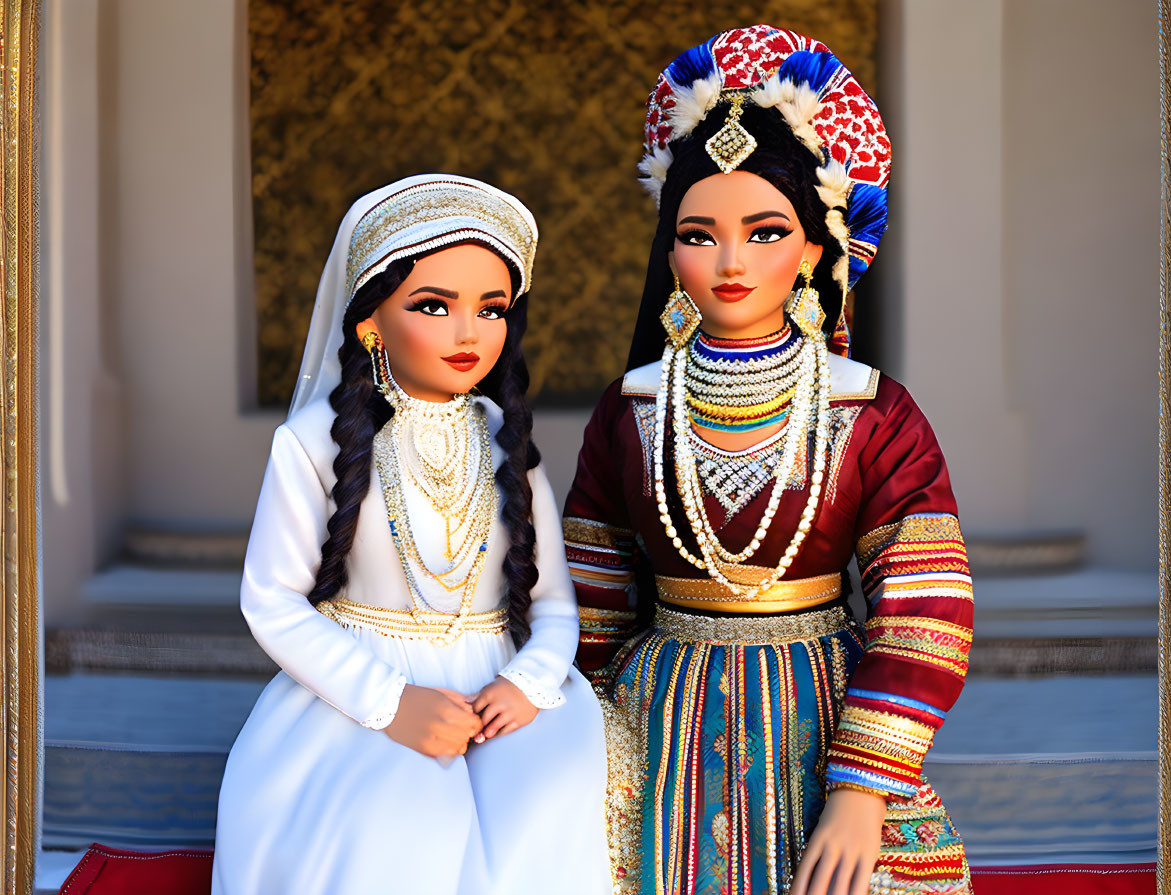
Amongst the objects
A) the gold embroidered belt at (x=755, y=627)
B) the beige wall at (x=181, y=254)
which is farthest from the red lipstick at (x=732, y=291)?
the beige wall at (x=181, y=254)

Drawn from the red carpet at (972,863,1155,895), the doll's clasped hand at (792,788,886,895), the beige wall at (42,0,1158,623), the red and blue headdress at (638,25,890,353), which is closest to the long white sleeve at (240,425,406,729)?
the doll's clasped hand at (792,788,886,895)

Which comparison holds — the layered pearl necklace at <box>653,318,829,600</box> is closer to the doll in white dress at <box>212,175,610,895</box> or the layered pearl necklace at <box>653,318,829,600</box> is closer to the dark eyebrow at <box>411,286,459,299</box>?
the doll in white dress at <box>212,175,610,895</box>

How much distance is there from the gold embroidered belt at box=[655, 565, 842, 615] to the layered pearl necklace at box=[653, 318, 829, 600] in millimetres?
13

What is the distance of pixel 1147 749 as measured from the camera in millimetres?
3621

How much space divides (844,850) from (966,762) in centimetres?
173

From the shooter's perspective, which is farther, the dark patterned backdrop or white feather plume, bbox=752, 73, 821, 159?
the dark patterned backdrop

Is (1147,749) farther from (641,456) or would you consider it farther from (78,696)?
(78,696)

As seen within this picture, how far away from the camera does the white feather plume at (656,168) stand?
7.81 ft

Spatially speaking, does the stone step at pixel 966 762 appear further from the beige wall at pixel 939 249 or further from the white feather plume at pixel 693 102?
the white feather plume at pixel 693 102

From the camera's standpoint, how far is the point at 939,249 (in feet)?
13.4

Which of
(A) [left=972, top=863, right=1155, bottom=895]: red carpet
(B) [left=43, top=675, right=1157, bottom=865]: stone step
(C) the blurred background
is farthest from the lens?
(C) the blurred background

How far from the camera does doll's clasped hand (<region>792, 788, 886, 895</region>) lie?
1.93 metres

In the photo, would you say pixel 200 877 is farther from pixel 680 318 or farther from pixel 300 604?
pixel 680 318

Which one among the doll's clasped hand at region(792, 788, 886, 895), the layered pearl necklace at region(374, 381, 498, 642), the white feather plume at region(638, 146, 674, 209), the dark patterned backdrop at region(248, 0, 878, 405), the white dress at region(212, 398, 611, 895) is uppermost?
the dark patterned backdrop at region(248, 0, 878, 405)
